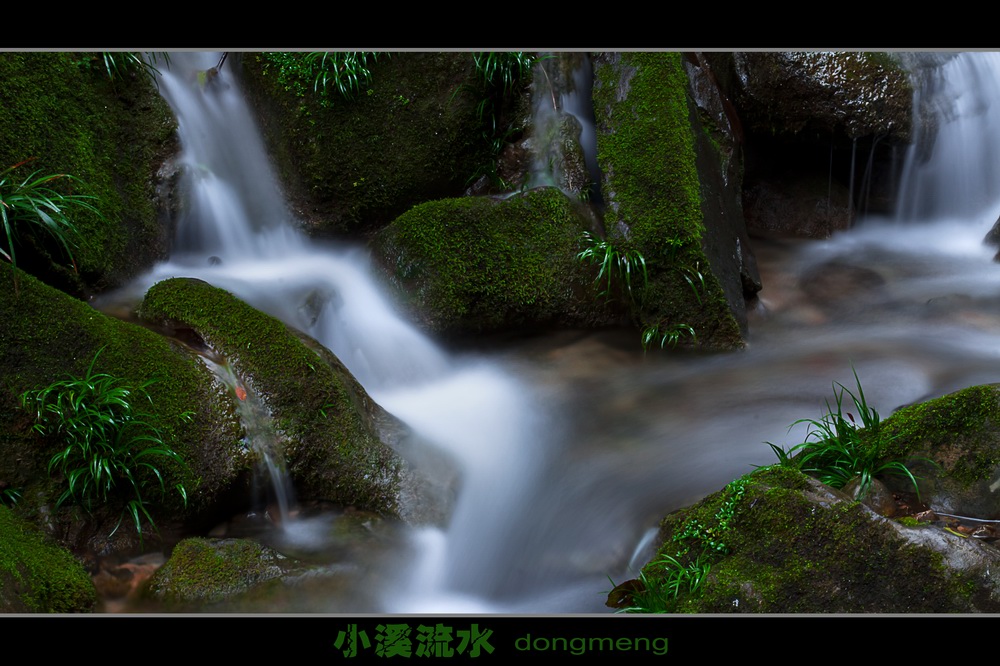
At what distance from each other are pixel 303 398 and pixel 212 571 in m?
0.92

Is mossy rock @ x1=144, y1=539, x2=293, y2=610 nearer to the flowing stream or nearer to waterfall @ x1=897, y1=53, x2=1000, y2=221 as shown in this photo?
the flowing stream

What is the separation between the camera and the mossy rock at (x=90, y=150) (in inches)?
172

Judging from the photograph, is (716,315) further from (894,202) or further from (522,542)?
(894,202)

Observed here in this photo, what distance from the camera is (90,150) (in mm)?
4875

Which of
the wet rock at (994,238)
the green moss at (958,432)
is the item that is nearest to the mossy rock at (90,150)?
the green moss at (958,432)

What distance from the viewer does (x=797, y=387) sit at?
181 inches

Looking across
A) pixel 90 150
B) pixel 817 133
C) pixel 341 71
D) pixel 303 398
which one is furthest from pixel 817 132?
pixel 90 150

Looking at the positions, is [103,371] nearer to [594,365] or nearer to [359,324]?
Answer: [359,324]

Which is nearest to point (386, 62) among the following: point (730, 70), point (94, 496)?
point (730, 70)

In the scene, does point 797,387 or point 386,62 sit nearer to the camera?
point 797,387

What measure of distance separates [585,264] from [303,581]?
268 centimetres

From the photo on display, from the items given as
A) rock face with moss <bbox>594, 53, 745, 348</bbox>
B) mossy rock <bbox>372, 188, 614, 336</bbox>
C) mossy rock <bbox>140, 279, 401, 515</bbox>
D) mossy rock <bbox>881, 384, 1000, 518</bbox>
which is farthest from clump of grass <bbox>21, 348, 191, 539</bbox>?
mossy rock <bbox>881, 384, 1000, 518</bbox>

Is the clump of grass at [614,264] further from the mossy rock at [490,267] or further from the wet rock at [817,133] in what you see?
the wet rock at [817,133]

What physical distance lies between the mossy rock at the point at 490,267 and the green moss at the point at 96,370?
1.59 m
